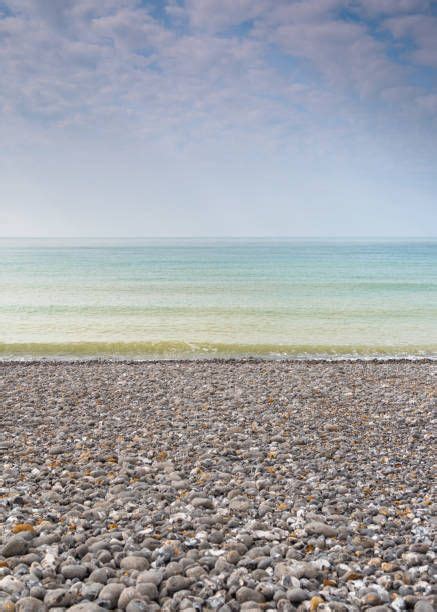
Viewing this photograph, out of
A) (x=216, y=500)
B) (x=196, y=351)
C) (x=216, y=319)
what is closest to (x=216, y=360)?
(x=196, y=351)

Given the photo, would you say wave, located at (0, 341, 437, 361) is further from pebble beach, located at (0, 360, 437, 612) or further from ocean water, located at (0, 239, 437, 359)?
pebble beach, located at (0, 360, 437, 612)

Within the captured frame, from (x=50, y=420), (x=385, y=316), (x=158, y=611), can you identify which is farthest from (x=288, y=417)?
(x=385, y=316)

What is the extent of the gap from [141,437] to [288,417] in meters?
2.93

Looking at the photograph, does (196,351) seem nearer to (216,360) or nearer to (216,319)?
(216,360)

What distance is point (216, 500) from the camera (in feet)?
20.6

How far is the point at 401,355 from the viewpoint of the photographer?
19.8 meters

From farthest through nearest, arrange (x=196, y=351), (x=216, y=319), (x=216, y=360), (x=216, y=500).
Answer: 1. (x=216, y=319)
2. (x=196, y=351)
3. (x=216, y=360)
4. (x=216, y=500)

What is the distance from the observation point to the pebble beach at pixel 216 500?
4.38m

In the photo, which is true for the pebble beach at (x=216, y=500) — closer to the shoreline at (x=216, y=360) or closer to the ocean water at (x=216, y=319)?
the shoreline at (x=216, y=360)

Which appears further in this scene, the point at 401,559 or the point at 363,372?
the point at 363,372

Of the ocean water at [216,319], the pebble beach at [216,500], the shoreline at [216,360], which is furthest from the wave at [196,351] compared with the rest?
the pebble beach at [216,500]

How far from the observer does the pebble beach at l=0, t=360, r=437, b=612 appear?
4383 millimetres

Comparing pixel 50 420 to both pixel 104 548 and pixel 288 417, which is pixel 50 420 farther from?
pixel 104 548

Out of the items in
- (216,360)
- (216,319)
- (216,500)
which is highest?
(216,319)
